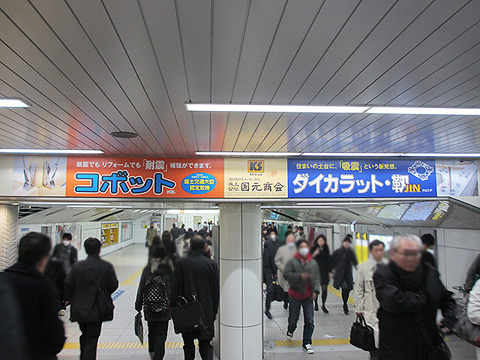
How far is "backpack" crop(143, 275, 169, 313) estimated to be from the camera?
3711mm

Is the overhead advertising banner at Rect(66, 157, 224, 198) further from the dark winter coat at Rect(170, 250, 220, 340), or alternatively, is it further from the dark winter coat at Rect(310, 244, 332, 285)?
the dark winter coat at Rect(310, 244, 332, 285)

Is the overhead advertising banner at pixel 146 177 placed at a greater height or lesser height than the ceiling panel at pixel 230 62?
lesser

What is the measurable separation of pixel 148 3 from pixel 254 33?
1.80 ft

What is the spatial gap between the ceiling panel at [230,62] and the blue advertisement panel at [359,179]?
1372 mm

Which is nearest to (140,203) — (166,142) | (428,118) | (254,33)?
(166,142)

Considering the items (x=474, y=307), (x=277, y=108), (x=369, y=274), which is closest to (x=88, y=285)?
(x=369, y=274)

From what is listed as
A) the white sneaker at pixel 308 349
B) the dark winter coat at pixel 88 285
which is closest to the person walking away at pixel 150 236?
the dark winter coat at pixel 88 285

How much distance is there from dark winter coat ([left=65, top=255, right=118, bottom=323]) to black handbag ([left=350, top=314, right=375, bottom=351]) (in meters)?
2.03

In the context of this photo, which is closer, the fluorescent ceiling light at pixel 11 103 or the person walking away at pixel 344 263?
the person walking away at pixel 344 263

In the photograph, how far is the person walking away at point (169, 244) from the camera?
2578 millimetres

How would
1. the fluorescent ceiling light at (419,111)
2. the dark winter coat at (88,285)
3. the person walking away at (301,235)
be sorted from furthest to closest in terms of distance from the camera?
the fluorescent ceiling light at (419,111) < the dark winter coat at (88,285) < the person walking away at (301,235)

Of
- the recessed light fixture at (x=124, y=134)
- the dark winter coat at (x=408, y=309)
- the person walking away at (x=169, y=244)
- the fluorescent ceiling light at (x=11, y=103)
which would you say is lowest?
the dark winter coat at (x=408, y=309)

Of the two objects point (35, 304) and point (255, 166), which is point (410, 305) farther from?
point (255, 166)

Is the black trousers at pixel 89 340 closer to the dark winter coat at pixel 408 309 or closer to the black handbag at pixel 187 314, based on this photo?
the black handbag at pixel 187 314
